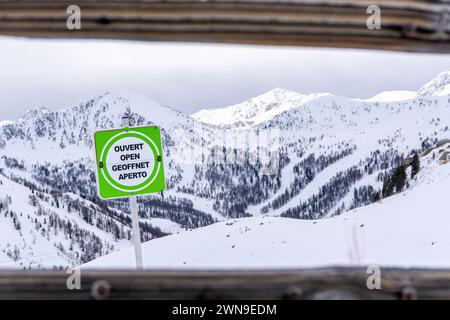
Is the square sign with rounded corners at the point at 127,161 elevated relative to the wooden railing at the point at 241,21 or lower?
lower

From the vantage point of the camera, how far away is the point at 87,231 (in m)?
174

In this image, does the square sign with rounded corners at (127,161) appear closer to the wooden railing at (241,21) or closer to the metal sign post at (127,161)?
the metal sign post at (127,161)

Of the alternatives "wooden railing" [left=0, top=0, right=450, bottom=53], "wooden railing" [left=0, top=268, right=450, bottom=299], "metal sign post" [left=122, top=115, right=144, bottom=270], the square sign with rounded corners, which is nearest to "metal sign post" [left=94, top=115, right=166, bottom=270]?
the square sign with rounded corners

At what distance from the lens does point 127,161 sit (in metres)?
2.31

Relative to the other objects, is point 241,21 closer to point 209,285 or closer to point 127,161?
point 209,285

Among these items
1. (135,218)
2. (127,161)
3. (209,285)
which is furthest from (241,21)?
(135,218)

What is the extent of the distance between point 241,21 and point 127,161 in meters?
1.09

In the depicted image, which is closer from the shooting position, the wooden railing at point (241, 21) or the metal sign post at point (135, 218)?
the wooden railing at point (241, 21)

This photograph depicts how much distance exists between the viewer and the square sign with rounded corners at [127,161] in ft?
7.66

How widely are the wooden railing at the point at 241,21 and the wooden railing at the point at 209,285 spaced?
70 centimetres

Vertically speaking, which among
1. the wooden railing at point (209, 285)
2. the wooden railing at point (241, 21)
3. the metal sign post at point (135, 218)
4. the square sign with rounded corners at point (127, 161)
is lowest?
the wooden railing at point (209, 285)

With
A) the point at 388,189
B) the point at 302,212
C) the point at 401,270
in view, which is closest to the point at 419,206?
the point at 401,270

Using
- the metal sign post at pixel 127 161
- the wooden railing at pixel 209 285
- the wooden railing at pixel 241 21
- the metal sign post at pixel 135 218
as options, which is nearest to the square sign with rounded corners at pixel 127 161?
the metal sign post at pixel 127 161
